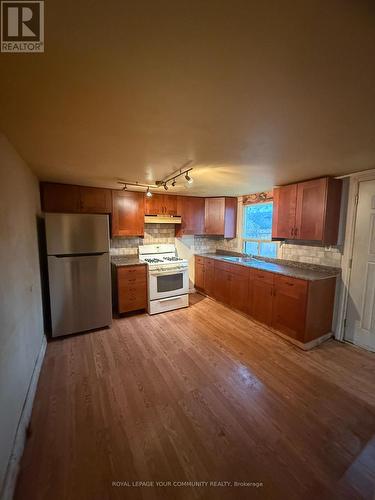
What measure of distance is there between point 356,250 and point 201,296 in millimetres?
2859

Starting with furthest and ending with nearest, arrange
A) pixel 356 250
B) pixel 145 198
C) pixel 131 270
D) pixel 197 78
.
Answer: pixel 145 198
pixel 131 270
pixel 356 250
pixel 197 78

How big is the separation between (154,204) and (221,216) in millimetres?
1424

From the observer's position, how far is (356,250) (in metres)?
2.70

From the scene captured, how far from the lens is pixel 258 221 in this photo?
4.15 metres

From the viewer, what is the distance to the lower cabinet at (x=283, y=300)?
2.65 m

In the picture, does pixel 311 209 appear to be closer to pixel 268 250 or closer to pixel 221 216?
pixel 268 250

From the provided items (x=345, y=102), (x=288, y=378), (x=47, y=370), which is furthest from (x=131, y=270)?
(x=345, y=102)

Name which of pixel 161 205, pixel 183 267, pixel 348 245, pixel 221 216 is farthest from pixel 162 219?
pixel 348 245

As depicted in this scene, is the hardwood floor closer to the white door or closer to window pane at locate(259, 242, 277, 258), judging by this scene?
the white door

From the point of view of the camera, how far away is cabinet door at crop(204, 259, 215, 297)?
4.30 meters

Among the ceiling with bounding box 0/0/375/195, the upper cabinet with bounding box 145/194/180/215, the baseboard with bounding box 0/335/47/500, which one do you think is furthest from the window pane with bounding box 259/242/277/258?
the baseboard with bounding box 0/335/47/500

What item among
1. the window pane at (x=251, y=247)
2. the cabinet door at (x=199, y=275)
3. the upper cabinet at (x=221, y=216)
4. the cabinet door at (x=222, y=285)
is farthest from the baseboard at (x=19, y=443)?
the window pane at (x=251, y=247)

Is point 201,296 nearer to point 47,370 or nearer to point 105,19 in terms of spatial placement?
point 47,370

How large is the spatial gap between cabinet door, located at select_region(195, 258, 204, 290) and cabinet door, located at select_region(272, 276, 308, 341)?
6.02 feet
